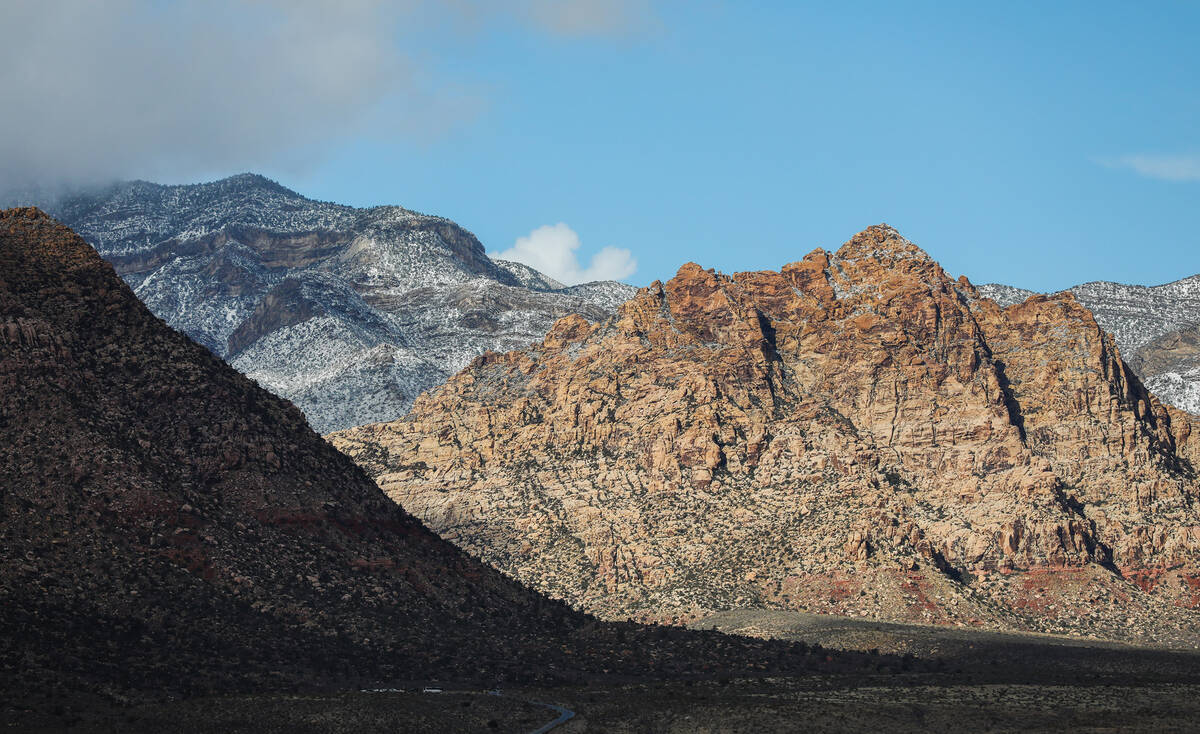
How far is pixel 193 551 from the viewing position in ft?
276

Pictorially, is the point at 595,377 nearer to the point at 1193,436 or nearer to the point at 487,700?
the point at 1193,436

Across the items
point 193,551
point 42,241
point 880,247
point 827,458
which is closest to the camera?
point 193,551

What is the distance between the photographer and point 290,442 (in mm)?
97688

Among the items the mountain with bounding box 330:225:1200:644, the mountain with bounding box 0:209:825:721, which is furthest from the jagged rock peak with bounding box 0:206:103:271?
the mountain with bounding box 330:225:1200:644

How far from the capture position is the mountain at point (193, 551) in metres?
75.5

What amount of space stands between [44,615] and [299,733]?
561 inches

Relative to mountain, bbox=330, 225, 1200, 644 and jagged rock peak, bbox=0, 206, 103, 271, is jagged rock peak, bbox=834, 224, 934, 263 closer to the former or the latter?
mountain, bbox=330, 225, 1200, 644

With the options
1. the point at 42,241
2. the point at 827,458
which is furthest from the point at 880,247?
the point at 42,241

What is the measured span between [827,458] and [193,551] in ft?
271

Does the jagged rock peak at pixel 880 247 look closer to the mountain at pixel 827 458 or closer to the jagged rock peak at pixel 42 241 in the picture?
the mountain at pixel 827 458

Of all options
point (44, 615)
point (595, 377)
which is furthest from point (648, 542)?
point (44, 615)

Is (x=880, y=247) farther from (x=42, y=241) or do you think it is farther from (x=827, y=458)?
(x=42, y=241)

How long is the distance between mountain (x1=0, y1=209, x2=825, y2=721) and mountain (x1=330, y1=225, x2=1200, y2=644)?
3639 cm

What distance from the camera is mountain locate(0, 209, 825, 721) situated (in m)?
75.5
